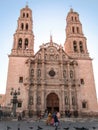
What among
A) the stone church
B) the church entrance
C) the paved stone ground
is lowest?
the paved stone ground

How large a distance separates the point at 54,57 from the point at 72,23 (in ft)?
30.4

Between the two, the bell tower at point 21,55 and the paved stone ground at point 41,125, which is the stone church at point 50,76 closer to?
the bell tower at point 21,55

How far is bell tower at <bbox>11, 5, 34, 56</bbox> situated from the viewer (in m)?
28.8

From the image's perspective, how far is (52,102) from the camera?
26.2 meters

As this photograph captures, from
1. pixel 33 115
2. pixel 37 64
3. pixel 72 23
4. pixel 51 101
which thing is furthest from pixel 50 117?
pixel 72 23

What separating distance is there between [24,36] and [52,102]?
1301 cm

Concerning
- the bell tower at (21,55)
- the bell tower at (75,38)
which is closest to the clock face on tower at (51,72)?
the bell tower at (21,55)

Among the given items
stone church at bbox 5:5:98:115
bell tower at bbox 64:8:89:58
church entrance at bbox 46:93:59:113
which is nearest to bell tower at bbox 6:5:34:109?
stone church at bbox 5:5:98:115

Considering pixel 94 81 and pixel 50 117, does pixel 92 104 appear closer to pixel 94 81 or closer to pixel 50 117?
pixel 94 81

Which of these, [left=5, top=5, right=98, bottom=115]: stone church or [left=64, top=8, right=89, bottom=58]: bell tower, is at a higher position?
[left=64, top=8, right=89, bottom=58]: bell tower

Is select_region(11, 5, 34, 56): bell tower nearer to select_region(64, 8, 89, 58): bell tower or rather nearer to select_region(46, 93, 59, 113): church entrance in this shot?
select_region(64, 8, 89, 58): bell tower

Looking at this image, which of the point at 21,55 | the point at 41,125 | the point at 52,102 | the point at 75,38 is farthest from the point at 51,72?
the point at 41,125

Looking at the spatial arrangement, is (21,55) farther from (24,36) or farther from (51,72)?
(51,72)


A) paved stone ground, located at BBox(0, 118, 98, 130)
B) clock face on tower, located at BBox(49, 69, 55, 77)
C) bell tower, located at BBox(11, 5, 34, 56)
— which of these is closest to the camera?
paved stone ground, located at BBox(0, 118, 98, 130)
